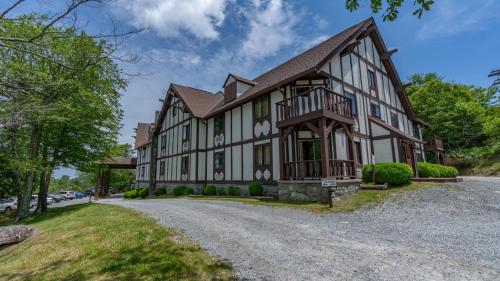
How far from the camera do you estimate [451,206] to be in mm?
8906

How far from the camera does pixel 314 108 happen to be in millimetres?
12172

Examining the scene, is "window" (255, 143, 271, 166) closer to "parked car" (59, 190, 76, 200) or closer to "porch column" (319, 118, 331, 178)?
"porch column" (319, 118, 331, 178)

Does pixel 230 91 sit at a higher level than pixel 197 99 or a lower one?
lower

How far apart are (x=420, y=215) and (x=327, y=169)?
12.3ft

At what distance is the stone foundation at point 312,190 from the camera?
36.2 ft

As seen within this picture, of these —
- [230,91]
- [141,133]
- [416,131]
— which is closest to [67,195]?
[141,133]

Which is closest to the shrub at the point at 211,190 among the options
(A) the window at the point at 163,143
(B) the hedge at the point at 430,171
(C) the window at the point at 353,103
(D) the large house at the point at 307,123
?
(D) the large house at the point at 307,123

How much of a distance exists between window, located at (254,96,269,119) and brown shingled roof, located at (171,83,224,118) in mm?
6578

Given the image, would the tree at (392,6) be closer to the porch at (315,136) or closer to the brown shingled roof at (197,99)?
the porch at (315,136)

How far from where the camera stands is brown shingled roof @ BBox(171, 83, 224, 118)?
858 inches

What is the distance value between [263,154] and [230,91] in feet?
21.5

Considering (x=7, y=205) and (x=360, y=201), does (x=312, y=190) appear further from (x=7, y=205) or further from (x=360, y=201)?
(x=7, y=205)

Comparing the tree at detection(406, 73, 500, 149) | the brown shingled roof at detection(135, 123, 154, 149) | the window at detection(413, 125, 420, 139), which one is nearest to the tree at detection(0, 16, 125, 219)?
the brown shingled roof at detection(135, 123, 154, 149)

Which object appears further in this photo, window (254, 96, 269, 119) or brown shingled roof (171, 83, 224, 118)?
brown shingled roof (171, 83, 224, 118)
